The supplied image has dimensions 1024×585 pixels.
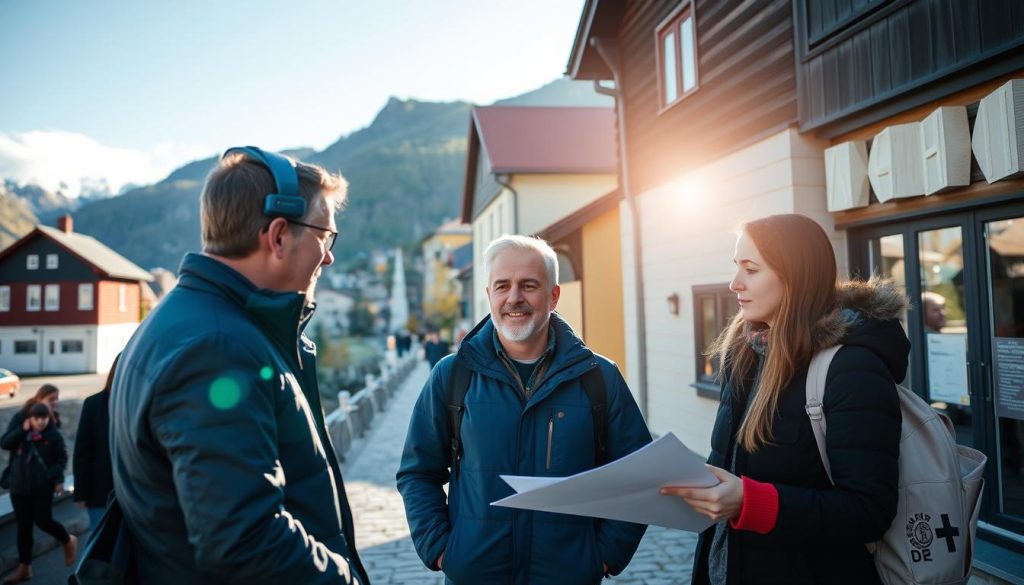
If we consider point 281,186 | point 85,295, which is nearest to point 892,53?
point 281,186

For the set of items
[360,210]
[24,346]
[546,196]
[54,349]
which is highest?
[360,210]

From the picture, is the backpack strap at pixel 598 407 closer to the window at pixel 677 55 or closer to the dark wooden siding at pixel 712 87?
the dark wooden siding at pixel 712 87

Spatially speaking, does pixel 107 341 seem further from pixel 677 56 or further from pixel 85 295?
pixel 677 56

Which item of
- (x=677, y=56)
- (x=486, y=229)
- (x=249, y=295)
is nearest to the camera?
(x=249, y=295)

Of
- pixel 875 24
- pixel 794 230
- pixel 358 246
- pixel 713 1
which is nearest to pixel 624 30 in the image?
pixel 713 1

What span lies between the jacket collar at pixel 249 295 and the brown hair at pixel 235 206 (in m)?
0.06

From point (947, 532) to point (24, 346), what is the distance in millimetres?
50134

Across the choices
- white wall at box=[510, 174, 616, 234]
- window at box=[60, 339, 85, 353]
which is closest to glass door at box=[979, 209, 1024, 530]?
white wall at box=[510, 174, 616, 234]

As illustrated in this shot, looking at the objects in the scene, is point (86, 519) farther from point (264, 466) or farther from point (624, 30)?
point (624, 30)

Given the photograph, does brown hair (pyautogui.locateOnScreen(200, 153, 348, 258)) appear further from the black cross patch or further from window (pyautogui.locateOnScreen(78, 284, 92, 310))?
window (pyautogui.locateOnScreen(78, 284, 92, 310))

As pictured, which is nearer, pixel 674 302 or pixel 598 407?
pixel 598 407

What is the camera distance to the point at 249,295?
5.29ft

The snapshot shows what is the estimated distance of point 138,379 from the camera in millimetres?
1422

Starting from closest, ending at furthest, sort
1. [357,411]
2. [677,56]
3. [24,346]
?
1. [677,56]
2. [357,411]
3. [24,346]
